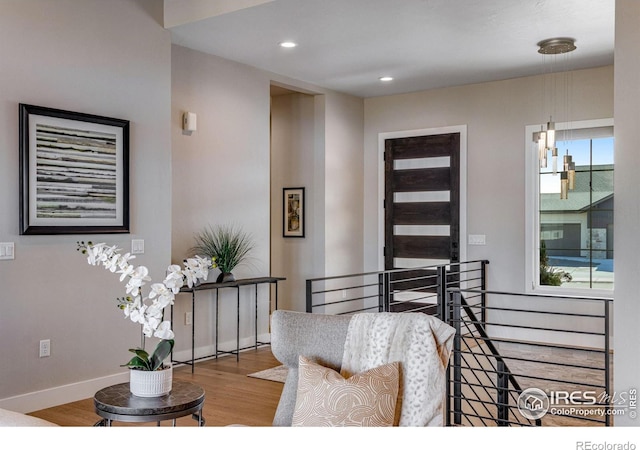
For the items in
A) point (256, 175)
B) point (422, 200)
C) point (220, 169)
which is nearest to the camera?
point (220, 169)

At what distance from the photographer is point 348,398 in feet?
5.97

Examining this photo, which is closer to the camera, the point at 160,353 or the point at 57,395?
the point at 160,353

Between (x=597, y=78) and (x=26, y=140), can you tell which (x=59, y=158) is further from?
(x=597, y=78)

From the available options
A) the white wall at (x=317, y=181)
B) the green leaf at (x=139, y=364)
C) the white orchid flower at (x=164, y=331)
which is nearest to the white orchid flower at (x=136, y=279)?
the white orchid flower at (x=164, y=331)

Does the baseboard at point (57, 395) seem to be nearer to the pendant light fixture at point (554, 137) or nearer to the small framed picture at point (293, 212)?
the small framed picture at point (293, 212)

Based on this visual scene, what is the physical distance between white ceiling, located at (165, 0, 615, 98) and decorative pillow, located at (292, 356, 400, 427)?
300cm

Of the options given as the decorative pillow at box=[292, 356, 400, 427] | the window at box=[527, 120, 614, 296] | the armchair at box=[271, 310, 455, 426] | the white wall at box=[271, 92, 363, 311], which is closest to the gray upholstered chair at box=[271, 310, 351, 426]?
the armchair at box=[271, 310, 455, 426]

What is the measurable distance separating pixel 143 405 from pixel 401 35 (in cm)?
377

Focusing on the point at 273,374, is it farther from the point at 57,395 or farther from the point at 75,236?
the point at 75,236

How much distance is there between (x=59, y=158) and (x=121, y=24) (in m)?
1.15

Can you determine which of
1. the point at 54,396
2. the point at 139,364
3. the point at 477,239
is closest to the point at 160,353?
the point at 139,364

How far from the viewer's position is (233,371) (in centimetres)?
480

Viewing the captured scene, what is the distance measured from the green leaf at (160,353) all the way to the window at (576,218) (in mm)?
4663
